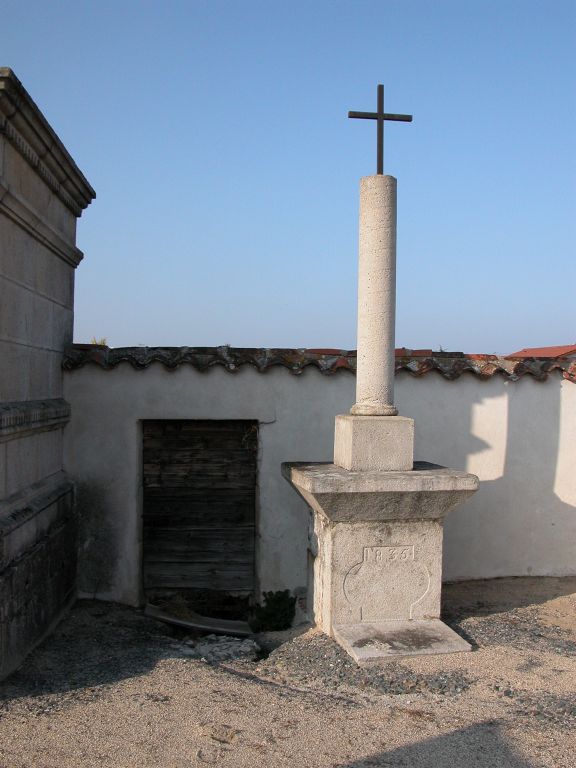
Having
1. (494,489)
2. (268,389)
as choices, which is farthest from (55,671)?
(494,489)

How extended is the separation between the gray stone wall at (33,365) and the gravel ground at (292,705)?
0.49m

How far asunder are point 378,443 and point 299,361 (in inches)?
72.5

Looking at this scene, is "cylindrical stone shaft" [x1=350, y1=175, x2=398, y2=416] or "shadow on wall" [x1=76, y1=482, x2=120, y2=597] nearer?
"cylindrical stone shaft" [x1=350, y1=175, x2=398, y2=416]

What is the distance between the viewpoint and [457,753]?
10.9 ft

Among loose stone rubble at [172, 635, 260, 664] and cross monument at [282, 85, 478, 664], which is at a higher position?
cross monument at [282, 85, 478, 664]

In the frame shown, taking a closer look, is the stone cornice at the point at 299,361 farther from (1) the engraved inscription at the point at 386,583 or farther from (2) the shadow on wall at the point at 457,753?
(2) the shadow on wall at the point at 457,753

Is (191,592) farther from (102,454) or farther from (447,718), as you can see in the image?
(447,718)

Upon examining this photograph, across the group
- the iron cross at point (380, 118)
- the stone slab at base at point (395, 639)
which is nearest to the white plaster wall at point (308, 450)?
the stone slab at base at point (395, 639)

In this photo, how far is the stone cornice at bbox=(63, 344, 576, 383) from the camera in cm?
641

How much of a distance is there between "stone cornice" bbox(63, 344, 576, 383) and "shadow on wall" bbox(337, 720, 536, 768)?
373 centimetres

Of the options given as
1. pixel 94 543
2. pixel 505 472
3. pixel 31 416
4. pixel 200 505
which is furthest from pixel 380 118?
pixel 94 543

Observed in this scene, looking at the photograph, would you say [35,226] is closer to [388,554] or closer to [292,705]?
[388,554]

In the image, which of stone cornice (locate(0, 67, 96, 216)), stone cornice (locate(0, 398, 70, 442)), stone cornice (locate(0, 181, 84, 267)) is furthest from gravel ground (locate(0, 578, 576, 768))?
stone cornice (locate(0, 67, 96, 216))

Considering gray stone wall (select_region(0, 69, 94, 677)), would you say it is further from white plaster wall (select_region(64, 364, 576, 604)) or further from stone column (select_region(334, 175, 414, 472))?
stone column (select_region(334, 175, 414, 472))
